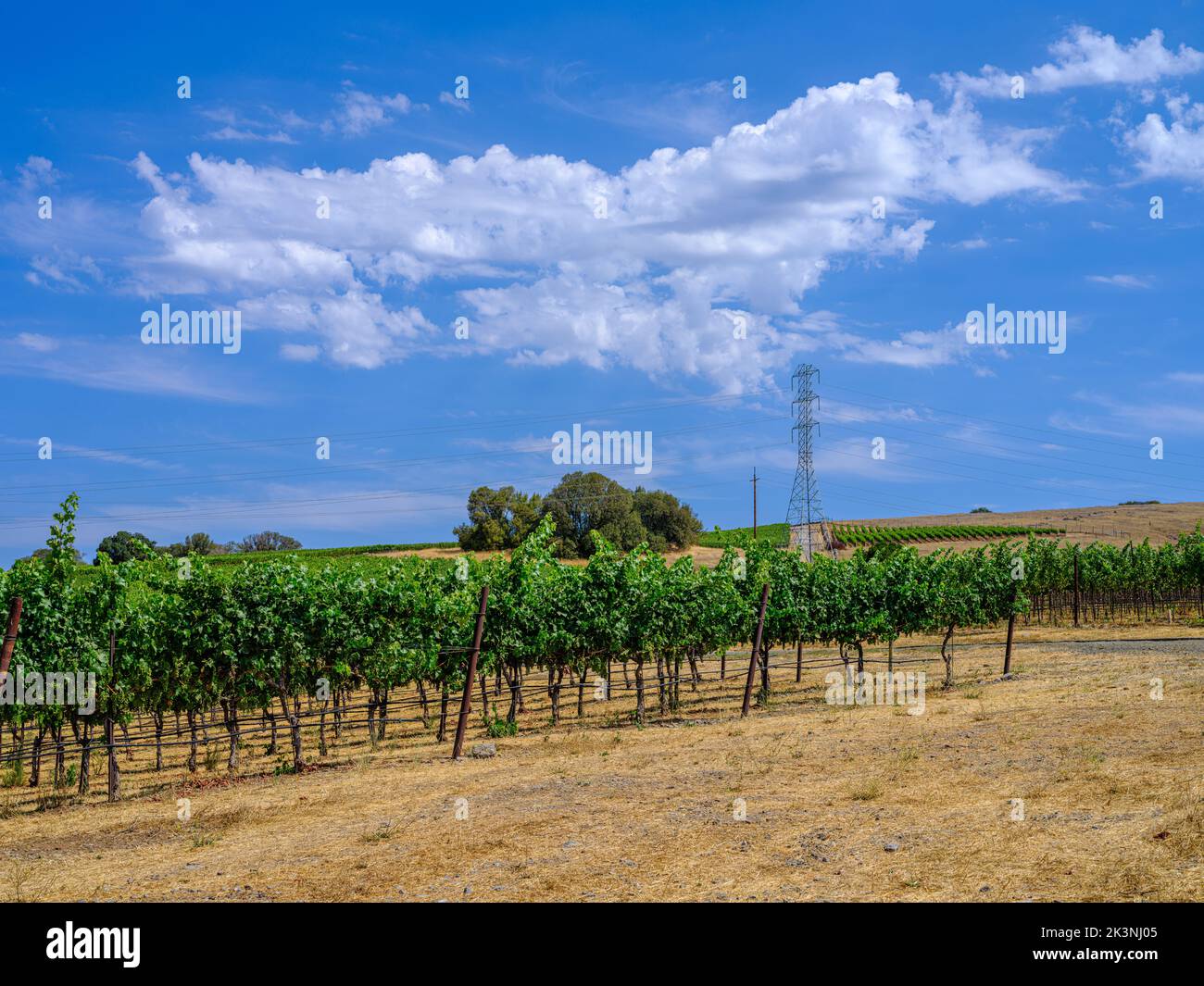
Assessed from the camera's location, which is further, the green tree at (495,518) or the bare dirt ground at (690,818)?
the green tree at (495,518)

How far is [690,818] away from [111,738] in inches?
412

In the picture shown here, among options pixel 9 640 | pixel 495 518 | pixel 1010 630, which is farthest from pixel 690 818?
pixel 495 518

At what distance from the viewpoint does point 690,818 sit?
11.8 metres

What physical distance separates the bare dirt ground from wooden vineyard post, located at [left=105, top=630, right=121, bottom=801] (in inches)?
18.8

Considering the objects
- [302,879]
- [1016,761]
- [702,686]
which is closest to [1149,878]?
[1016,761]

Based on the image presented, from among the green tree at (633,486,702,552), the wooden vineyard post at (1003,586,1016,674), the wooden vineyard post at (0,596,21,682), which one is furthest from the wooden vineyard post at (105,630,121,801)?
the green tree at (633,486,702,552)

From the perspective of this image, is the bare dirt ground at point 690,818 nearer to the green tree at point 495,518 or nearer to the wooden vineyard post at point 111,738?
the wooden vineyard post at point 111,738

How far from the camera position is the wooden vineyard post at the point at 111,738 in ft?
52.9

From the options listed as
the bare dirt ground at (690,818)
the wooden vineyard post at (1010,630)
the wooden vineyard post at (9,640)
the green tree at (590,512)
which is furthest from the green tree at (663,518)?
the wooden vineyard post at (9,640)

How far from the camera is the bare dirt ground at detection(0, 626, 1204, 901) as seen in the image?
30.6ft

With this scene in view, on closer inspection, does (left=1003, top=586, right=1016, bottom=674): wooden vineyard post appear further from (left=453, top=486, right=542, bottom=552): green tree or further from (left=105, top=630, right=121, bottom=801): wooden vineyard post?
(left=453, top=486, right=542, bottom=552): green tree

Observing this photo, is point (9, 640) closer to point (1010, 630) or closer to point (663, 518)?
point (1010, 630)

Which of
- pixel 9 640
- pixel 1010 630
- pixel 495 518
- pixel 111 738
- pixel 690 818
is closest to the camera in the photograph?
pixel 690 818

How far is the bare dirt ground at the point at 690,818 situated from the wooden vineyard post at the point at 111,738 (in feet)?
1.56
